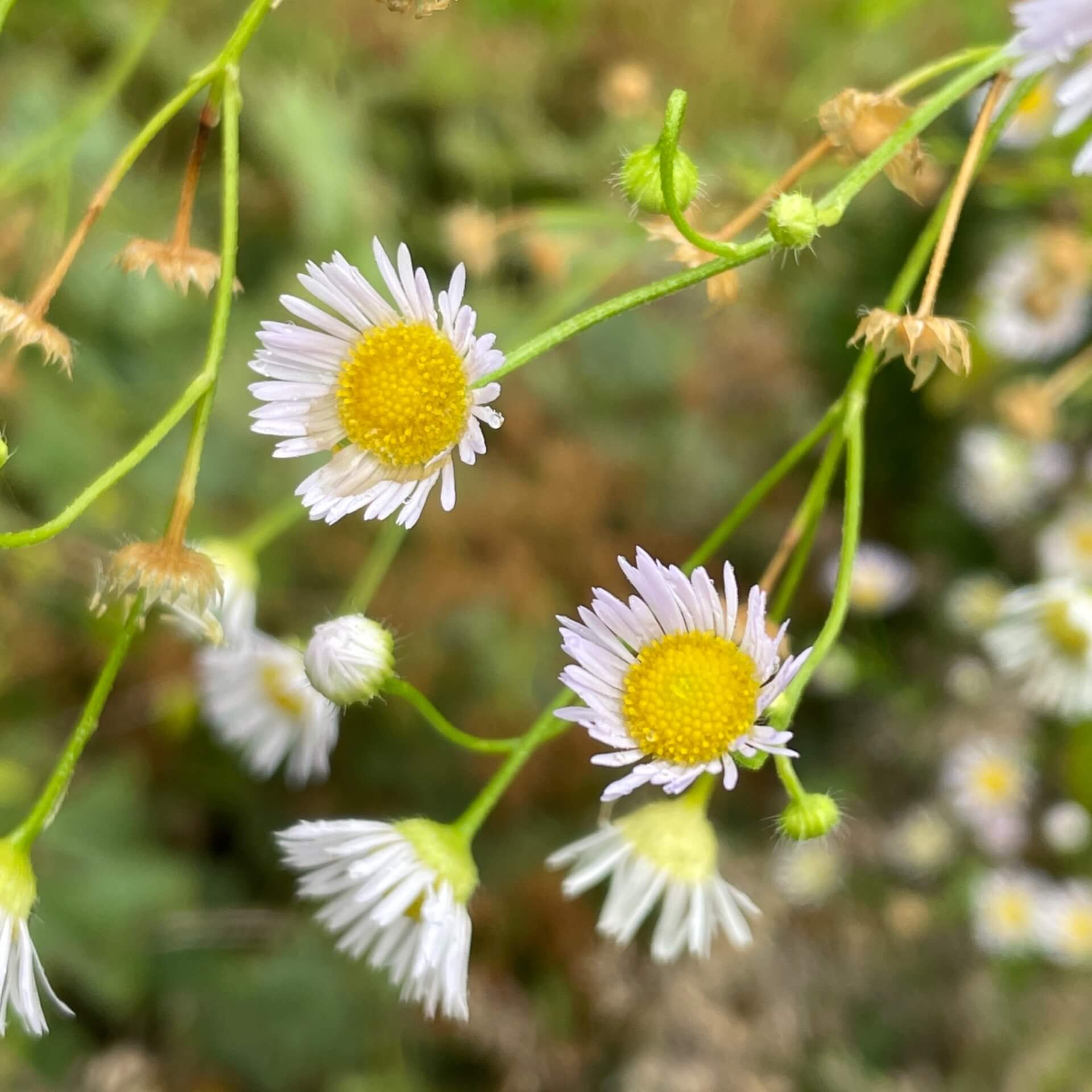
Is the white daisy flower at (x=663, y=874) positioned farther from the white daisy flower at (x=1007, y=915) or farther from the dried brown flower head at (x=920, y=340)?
the white daisy flower at (x=1007, y=915)

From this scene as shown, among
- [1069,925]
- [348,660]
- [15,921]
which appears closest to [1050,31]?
[348,660]

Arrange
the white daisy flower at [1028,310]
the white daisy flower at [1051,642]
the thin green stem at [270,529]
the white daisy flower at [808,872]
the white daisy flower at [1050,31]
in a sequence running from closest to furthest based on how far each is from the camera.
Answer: the white daisy flower at [1050,31] < the thin green stem at [270,529] < the white daisy flower at [1051,642] < the white daisy flower at [1028,310] < the white daisy flower at [808,872]

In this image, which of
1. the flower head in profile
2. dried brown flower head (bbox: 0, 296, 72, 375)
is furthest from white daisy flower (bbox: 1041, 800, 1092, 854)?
dried brown flower head (bbox: 0, 296, 72, 375)

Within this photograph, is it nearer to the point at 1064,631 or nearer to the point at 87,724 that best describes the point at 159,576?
the point at 87,724

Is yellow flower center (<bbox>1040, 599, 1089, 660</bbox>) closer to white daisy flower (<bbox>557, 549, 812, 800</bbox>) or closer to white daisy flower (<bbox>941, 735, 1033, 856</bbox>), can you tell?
white daisy flower (<bbox>941, 735, 1033, 856</bbox>)

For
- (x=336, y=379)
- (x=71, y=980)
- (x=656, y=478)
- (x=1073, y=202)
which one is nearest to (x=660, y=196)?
(x=336, y=379)

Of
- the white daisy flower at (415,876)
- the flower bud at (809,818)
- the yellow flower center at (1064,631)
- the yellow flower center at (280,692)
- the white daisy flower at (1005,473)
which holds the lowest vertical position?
the white daisy flower at (415,876)

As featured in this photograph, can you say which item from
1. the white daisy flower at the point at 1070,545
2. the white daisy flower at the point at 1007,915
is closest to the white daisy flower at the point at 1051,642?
the white daisy flower at the point at 1070,545
